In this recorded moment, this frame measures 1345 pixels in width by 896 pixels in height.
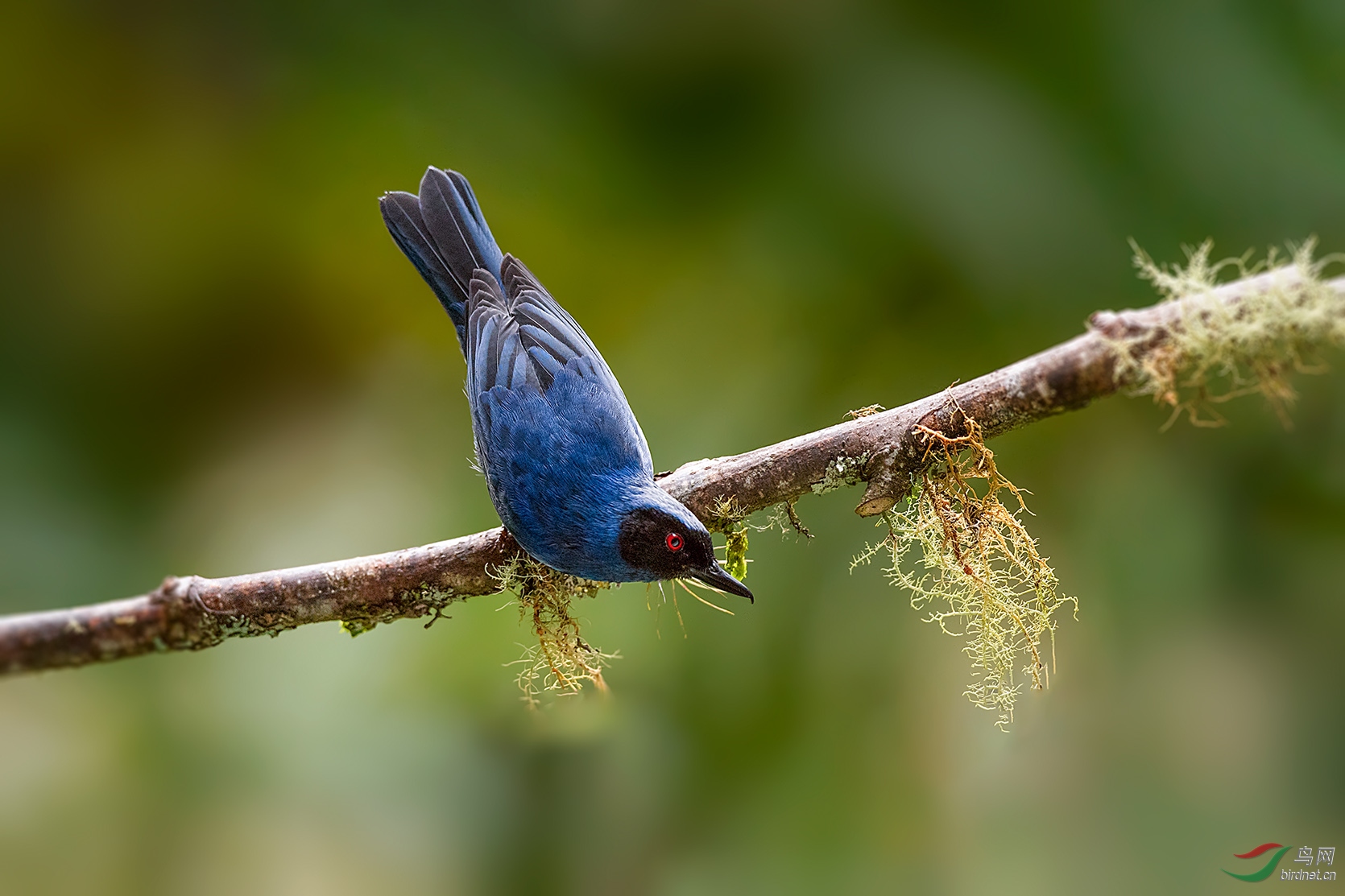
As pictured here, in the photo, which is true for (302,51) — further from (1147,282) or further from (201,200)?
(1147,282)

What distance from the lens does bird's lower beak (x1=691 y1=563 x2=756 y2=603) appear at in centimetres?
219

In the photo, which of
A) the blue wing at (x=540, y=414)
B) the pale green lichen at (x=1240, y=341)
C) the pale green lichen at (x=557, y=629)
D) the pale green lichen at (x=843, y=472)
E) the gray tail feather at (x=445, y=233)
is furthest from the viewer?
the gray tail feather at (x=445, y=233)

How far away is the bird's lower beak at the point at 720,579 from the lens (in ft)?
7.18

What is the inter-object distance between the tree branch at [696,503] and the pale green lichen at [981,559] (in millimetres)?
85

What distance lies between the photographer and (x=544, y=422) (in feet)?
7.97

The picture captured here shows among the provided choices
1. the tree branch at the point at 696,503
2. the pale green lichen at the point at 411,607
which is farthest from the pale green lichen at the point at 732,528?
the pale green lichen at the point at 411,607

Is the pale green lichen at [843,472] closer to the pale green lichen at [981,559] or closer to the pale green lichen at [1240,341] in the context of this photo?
the pale green lichen at [981,559]

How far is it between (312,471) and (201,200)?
1.54 metres

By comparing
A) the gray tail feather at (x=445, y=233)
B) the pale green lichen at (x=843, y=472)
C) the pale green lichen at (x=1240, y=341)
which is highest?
the gray tail feather at (x=445, y=233)

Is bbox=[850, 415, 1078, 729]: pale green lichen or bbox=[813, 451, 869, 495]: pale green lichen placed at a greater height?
bbox=[813, 451, 869, 495]: pale green lichen

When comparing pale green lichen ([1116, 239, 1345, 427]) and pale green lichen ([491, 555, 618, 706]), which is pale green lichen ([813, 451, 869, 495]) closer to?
pale green lichen ([1116, 239, 1345, 427])

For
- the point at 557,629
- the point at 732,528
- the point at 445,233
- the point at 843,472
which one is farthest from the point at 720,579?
the point at 445,233

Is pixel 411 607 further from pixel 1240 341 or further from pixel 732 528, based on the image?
pixel 1240 341

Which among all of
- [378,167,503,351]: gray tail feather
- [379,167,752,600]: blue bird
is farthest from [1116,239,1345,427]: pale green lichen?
[378,167,503,351]: gray tail feather
